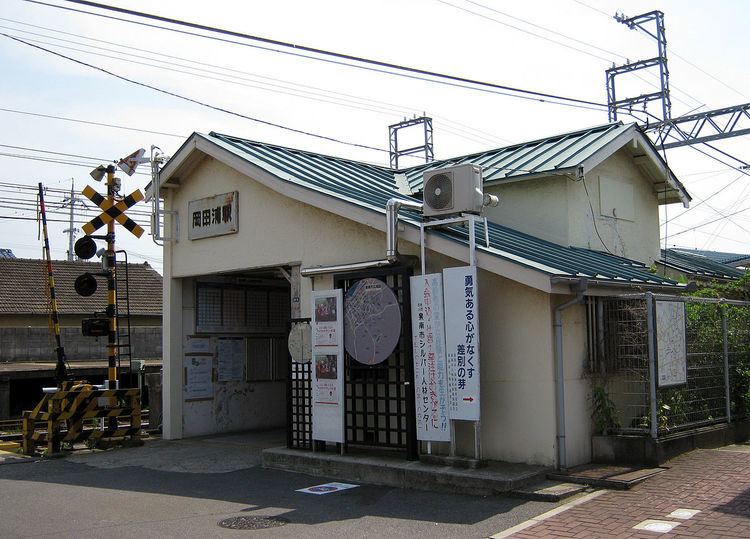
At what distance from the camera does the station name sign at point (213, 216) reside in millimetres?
13102

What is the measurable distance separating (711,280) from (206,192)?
10013 millimetres

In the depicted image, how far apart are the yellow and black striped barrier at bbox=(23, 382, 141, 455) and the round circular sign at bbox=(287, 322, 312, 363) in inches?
155

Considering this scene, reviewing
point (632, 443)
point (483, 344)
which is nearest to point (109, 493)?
point (483, 344)

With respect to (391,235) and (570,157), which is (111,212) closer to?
(391,235)

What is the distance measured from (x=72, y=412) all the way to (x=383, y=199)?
661 cm

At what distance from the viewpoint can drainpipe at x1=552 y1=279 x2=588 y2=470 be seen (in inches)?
353

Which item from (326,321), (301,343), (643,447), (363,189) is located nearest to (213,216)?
(363,189)

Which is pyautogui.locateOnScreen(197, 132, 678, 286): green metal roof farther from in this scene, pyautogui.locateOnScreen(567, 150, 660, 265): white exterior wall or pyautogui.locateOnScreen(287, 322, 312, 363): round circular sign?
pyautogui.locateOnScreen(287, 322, 312, 363): round circular sign

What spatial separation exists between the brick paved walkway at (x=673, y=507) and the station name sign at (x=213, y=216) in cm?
779

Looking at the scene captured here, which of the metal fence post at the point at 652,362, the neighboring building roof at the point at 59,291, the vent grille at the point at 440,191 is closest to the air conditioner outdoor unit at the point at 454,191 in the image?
the vent grille at the point at 440,191

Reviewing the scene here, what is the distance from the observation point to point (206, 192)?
1373cm

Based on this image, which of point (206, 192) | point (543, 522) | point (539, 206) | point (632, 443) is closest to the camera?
point (543, 522)

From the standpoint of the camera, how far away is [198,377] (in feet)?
47.1

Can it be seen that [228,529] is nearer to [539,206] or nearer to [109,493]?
[109,493]
